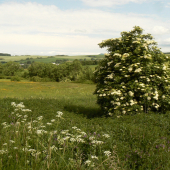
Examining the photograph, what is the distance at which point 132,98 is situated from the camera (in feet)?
34.8

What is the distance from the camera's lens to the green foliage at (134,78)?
1035 cm

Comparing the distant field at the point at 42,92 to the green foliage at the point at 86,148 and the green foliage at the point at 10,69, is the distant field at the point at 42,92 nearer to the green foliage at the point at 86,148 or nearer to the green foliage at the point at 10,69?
the green foliage at the point at 86,148

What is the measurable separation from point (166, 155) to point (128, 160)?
3.71 ft

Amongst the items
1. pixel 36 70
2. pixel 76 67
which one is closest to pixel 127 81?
pixel 76 67

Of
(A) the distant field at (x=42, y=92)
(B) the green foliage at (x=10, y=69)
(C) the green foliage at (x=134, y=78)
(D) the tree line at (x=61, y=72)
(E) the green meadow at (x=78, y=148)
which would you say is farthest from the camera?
(B) the green foliage at (x=10, y=69)

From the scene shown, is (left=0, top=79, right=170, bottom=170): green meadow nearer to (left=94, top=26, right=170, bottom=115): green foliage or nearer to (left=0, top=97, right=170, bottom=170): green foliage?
(left=0, top=97, right=170, bottom=170): green foliage

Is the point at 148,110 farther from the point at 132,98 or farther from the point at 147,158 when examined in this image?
the point at 147,158

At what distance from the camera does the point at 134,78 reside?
424 inches

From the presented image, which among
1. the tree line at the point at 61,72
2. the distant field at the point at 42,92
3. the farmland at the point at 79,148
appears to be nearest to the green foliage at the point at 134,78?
the farmland at the point at 79,148

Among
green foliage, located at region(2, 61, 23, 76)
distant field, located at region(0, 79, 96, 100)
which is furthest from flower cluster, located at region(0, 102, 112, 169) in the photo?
green foliage, located at region(2, 61, 23, 76)

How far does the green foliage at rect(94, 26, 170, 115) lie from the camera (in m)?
10.4

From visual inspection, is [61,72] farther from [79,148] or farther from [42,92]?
[79,148]

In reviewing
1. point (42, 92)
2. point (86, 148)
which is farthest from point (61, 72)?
point (86, 148)

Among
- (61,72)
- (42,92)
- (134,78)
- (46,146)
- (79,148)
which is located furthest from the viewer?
(61,72)
